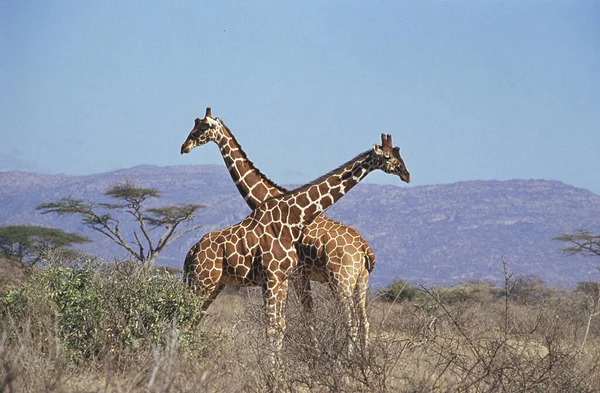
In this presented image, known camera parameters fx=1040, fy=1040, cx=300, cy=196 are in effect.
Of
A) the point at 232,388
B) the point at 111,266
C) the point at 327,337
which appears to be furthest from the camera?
the point at 111,266

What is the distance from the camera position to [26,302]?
35.1 feet

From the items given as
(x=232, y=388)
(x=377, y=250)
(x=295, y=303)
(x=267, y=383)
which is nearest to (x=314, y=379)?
(x=267, y=383)

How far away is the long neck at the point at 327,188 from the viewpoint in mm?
11484

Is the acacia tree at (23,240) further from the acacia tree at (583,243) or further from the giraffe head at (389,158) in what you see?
the giraffe head at (389,158)

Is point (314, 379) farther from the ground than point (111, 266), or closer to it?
closer to it

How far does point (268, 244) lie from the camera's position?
11125 millimetres

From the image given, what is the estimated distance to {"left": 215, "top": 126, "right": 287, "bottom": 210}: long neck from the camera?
11728 millimetres

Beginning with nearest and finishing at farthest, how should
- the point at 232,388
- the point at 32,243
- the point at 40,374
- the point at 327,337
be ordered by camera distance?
the point at 232,388, the point at 40,374, the point at 327,337, the point at 32,243

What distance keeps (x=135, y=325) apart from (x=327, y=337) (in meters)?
2.49

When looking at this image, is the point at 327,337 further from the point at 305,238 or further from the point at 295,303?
the point at 305,238

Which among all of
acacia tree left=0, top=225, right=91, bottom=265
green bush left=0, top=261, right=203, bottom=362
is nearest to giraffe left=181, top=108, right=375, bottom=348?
green bush left=0, top=261, right=203, bottom=362

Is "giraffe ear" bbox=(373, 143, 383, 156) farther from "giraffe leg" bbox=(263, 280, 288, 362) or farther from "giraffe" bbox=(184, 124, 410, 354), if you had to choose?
"giraffe leg" bbox=(263, 280, 288, 362)

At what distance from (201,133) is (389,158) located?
7.25 feet

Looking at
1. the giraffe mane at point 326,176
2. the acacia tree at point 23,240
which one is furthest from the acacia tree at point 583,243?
the giraffe mane at point 326,176
